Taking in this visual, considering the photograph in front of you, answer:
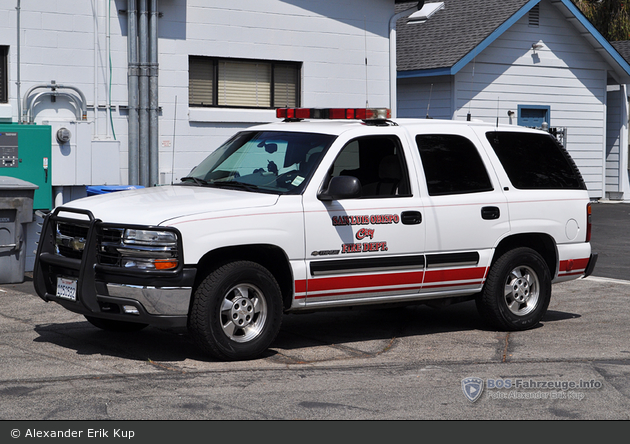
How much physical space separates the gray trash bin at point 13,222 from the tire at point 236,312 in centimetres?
494

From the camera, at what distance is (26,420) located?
5.08 metres

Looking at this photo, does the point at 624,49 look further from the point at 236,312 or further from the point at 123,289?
the point at 123,289

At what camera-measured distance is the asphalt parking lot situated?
545cm

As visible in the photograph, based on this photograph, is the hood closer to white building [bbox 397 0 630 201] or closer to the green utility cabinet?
the green utility cabinet

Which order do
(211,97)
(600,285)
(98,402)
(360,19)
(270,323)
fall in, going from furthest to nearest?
(360,19)
(211,97)
(600,285)
(270,323)
(98,402)

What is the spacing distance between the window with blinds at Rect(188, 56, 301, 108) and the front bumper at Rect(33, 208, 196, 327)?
22.5ft

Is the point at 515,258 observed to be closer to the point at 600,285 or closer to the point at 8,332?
the point at 600,285

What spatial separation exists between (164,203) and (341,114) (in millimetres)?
2081

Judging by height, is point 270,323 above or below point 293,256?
below

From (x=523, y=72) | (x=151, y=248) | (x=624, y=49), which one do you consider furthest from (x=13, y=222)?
(x=624, y=49)

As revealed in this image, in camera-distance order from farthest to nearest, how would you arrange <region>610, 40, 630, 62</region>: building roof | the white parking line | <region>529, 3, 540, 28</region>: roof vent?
<region>610, 40, 630, 62</region>: building roof, <region>529, 3, 540, 28</region>: roof vent, the white parking line

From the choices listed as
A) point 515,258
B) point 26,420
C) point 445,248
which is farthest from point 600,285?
point 26,420

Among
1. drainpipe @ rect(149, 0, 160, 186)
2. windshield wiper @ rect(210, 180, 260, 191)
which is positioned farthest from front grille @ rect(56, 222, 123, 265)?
drainpipe @ rect(149, 0, 160, 186)
